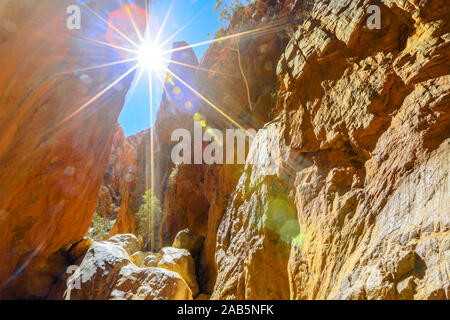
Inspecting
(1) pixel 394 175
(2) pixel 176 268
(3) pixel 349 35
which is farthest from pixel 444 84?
(2) pixel 176 268

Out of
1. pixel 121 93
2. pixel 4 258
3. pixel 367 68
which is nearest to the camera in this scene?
pixel 367 68

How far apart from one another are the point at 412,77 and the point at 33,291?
527 inches

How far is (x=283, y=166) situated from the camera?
254 inches

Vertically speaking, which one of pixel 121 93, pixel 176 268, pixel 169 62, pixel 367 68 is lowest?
pixel 176 268

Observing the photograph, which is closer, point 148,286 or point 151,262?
point 148,286

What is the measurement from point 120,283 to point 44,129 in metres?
6.33

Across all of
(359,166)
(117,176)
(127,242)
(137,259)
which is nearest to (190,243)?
(137,259)

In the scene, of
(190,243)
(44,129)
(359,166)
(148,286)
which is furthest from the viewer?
(190,243)

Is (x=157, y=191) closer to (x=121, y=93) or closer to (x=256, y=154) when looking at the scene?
(x=121, y=93)

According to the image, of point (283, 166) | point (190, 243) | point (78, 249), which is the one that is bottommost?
point (78, 249)

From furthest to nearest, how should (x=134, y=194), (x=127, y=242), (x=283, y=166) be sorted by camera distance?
1. (x=134, y=194)
2. (x=127, y=242)
3. (x=283, y=166)

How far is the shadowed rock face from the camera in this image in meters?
6.96

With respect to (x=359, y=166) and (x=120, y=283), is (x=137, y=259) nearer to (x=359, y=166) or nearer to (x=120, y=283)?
(x=120, y=283)

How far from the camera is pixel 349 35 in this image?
16.5 ft
